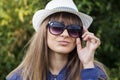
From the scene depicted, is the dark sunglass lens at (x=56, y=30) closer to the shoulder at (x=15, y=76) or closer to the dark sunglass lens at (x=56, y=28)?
the dark sunglass lens at (x=56, y=28)

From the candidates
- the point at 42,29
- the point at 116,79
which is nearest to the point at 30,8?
the point at 116,79

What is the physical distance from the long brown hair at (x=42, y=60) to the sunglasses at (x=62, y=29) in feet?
0.18

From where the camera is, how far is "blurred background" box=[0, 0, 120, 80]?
6230mm

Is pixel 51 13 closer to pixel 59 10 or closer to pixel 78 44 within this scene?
pixel 59 10

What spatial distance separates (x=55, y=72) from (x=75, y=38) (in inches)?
13.9

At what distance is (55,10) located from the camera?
13.1 ft

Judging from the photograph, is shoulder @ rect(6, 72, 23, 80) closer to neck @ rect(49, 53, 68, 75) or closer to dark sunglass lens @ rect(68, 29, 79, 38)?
neck @ rect(49, 53, 68, 75)

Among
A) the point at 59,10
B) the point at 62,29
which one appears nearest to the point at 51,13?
the point at 59,10

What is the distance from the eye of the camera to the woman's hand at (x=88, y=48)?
3971 millimetres

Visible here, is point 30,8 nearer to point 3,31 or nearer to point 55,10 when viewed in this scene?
point 3,31

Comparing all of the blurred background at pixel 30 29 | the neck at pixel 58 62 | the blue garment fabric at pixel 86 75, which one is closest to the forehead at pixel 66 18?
the neck at pixel 58 62

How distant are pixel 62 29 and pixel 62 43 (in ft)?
0.38

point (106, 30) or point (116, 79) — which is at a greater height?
point (106, 30)

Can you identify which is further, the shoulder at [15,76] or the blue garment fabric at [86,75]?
the shoulder at [15,76]
